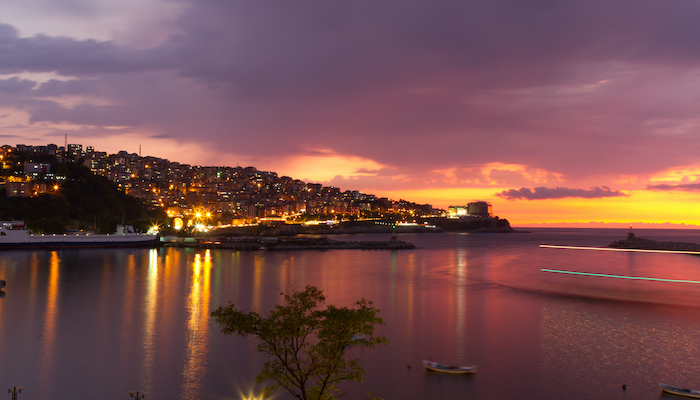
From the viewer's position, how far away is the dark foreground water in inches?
496

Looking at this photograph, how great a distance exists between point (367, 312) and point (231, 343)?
1059 centimetres

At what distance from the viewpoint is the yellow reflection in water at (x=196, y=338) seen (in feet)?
41.0

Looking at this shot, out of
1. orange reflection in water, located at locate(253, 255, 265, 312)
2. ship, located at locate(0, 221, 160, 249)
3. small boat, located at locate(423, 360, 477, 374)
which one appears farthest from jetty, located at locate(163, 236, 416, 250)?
small boat, located at locate(423, 360, 477, 374)

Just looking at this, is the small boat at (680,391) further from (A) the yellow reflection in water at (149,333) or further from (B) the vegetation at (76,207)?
(B) the vegetation at (76,207)

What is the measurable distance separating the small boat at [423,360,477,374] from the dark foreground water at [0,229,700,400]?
0.25 m

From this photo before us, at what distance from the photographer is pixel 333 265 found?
152 feet

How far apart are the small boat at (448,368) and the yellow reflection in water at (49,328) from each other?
37.3ft

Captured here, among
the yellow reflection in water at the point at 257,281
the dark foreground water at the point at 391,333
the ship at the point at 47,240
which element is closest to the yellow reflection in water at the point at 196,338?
the dark foreground water at the point at 391,333

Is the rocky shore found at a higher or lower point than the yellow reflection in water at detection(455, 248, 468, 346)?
higher

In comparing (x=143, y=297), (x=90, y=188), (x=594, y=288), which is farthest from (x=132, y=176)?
(x=594, y=288)

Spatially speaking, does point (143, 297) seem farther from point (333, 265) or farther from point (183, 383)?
point (333, 265)

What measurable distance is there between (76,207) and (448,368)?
8924cm

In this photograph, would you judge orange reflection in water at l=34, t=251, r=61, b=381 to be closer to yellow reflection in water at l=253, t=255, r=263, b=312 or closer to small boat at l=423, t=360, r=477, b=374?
yellow reflection in water at l=253, t=255, r=263, b=312

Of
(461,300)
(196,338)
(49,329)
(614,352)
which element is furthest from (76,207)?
(614,352)
